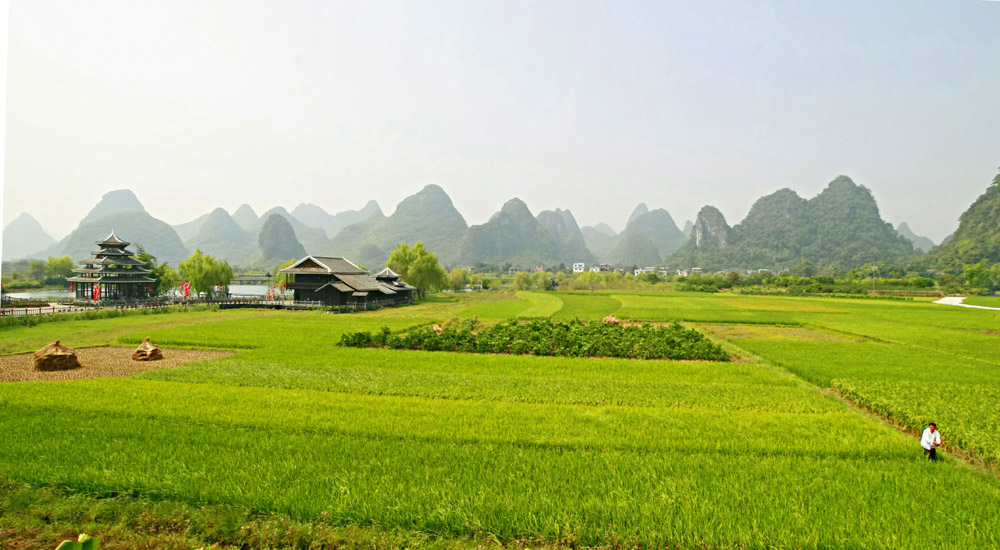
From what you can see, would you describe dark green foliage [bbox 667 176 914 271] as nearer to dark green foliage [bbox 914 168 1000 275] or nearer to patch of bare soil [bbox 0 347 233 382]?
dark green foliage [bbox 914 168 1000 275]

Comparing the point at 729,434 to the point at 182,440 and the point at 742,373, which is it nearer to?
the point at 742,373

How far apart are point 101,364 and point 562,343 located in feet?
56.0

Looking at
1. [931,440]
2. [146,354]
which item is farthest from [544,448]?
[146,354]

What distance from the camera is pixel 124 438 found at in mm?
7910

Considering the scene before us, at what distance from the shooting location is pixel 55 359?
14461 mm

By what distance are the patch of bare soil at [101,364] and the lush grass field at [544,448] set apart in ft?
5.69

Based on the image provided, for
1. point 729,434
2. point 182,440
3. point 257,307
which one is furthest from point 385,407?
point 257,307

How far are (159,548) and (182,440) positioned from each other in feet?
10.9

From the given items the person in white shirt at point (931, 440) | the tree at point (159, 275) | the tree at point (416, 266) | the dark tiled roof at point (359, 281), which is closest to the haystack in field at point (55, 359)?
the person in white shirt at point (931, 440)

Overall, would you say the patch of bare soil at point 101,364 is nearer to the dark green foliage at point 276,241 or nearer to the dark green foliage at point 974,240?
the dark green foliage at point 974,240

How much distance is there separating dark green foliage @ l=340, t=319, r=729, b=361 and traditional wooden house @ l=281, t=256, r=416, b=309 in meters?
22.6

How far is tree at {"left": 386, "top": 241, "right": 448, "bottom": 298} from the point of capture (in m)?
56.5

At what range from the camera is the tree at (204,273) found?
1919 inches

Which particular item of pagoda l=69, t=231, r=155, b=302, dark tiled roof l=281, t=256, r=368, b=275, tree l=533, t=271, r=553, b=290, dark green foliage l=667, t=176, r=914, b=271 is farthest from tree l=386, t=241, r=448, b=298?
dark green foliage l=667, t=176, r=914, b=271
